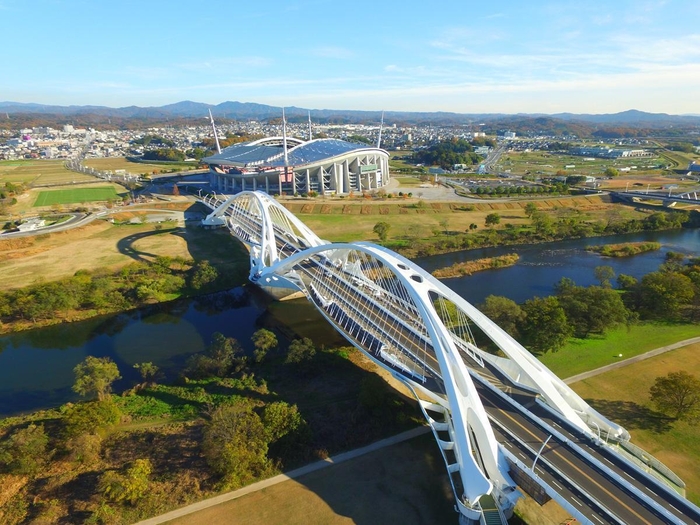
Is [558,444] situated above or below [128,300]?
above

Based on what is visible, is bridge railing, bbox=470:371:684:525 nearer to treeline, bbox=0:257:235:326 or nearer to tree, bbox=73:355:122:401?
tree, bbox=73:355:122:401

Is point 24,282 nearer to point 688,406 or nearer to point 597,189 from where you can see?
point 688,406

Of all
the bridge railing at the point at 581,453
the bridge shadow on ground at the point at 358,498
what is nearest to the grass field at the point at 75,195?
the bridge shadow on ground at the point at 358,498

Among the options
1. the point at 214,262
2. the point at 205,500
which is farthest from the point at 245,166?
the point at 205,500

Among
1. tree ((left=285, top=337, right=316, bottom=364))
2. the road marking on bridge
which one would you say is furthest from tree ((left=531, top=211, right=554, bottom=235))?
the road marking on bridge

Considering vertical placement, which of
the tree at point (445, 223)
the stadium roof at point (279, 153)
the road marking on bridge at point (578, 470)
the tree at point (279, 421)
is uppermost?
the stadium roof at point (279, 153)

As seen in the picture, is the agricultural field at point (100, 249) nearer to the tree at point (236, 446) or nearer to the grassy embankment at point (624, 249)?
the tree at point (236, 446)
